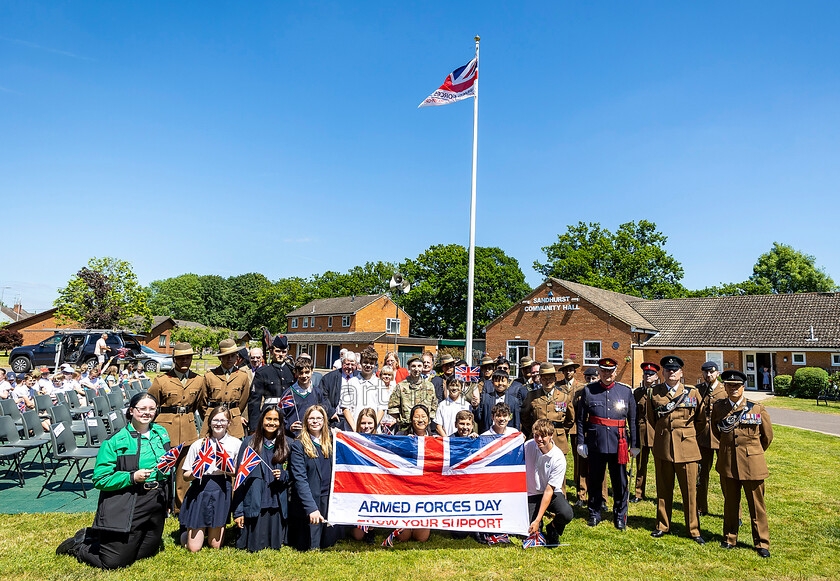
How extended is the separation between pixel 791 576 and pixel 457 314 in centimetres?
5607

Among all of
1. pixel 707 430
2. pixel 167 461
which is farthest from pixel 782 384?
pixel 167 461

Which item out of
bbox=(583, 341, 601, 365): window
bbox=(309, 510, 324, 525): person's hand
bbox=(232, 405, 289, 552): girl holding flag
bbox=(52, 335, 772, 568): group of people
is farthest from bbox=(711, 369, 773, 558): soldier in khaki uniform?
bbox=(583, 341, 601, 365): window

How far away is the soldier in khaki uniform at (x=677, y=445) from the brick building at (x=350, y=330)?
42.5m

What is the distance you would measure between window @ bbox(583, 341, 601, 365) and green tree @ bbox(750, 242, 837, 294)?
36464mm

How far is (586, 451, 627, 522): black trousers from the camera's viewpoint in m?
6.68

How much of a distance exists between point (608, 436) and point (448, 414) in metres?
2.07

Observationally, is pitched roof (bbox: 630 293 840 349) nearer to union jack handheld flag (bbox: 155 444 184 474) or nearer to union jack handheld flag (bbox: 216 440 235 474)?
union jack handheld flag (bbox: 216 440 235 474)

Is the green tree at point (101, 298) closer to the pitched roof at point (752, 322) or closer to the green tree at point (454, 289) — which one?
the green tree at point (454, 289)

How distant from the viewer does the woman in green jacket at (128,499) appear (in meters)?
5.16

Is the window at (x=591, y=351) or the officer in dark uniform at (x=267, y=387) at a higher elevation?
the window at (x=591, y=351)

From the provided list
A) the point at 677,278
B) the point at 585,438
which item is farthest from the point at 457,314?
the point at 585,438

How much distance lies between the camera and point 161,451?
→ 5.45m

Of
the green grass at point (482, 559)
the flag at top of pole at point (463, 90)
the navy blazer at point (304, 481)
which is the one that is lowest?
the green grass at point (482, 559)

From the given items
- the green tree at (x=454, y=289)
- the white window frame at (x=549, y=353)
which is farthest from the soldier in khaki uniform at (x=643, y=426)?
the green tree at (x=454, y=289)
